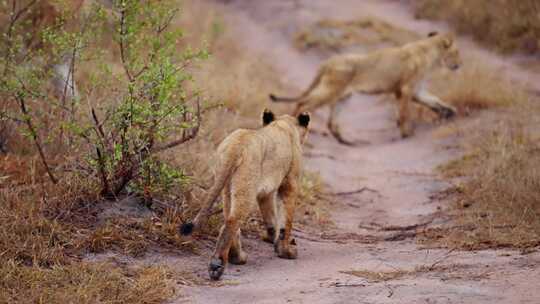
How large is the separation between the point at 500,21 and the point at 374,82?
614 cm

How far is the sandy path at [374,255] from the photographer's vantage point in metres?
5.13

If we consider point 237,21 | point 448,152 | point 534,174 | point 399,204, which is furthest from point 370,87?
point 237,21

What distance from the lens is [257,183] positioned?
5.89 meters

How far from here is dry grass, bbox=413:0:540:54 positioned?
16.6m

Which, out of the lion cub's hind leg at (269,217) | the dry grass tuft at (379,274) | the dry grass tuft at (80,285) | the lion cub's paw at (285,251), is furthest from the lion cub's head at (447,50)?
the dry grass tuft at (80,285)

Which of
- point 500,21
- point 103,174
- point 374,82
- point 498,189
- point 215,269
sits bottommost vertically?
point 215,269

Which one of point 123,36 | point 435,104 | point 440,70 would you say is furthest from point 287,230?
point 440,70

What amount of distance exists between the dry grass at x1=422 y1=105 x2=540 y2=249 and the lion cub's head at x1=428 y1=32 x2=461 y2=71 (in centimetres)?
293

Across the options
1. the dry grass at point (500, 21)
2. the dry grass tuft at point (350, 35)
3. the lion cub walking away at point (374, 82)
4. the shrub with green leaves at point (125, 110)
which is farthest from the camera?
the dry grass tuft at point (350, 35)

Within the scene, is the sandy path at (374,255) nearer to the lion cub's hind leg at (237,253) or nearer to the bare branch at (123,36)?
the lion cub's hind leg at (237,253)

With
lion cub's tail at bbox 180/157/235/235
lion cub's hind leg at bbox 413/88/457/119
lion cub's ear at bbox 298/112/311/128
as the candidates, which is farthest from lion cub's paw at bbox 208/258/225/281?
lion cub's hind leg at bbox 413/88/457/119

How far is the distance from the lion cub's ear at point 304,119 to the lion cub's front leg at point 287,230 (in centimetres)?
83

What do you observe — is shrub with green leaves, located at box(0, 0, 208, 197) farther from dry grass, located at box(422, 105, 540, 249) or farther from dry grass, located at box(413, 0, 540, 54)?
dry grass, located at box(413, 0, 540, 54)

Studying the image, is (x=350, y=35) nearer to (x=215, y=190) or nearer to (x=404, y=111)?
(x=404, y=111)
